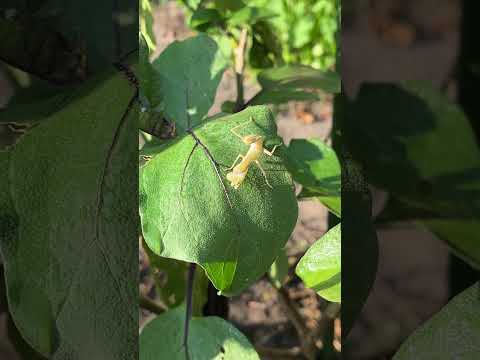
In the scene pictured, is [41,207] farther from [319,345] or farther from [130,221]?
[319,345]

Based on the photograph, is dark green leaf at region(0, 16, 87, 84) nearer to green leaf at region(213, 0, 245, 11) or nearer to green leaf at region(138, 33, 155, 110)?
green leaf at region(138, 33, 155, 110)

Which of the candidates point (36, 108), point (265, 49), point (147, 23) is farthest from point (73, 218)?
point (265, 49)

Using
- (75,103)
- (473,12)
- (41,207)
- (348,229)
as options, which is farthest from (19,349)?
(473,12)

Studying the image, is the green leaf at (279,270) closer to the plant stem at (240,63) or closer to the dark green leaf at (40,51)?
the plant stem at (240,63)

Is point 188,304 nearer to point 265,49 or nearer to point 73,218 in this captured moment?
point 73,218

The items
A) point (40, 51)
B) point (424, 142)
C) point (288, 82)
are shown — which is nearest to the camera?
point (424, 142)

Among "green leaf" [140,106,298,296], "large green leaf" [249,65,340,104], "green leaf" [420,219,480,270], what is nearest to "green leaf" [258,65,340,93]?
"large green leaf" [249,65,340,104]
